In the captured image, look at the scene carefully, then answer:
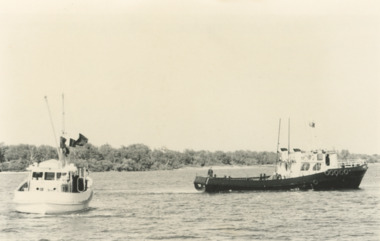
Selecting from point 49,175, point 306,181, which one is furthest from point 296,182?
point 49,175

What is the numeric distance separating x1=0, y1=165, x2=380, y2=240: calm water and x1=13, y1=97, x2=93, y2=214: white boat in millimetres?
576

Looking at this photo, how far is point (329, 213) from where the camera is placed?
4078 centimetres

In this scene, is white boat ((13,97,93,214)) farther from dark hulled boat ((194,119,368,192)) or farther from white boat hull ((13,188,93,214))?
dark hulled boat ((194,119,368,192))

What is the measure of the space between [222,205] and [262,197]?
18.4 ft

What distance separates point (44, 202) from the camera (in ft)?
126

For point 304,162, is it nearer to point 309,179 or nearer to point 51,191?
point 309,179

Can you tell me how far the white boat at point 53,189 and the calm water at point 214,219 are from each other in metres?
0.58

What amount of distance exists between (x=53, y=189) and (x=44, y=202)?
1431mm

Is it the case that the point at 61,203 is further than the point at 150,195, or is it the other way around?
the point at 150,195

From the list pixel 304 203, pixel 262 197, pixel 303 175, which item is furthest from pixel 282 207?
pixel 303 175

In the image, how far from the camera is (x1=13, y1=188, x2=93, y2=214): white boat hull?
3853 centimetres

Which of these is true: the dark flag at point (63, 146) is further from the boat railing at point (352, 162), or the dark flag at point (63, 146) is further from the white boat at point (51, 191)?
the boat railing at point (352, 162)

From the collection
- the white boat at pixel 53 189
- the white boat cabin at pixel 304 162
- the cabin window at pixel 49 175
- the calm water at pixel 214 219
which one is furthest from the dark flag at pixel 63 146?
the white boat cabin at pixel 304 162

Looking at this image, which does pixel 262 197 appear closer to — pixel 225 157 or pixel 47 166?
pixel 47 166
